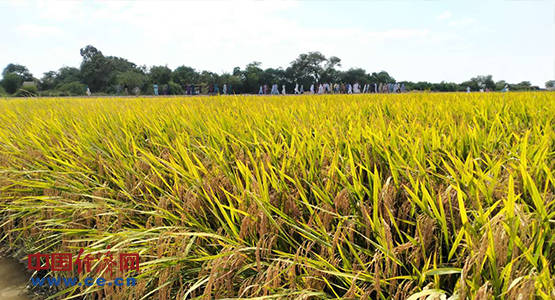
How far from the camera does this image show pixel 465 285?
861 millimetres

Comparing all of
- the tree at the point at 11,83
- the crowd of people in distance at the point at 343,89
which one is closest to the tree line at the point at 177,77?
the tree at the point at 11,83

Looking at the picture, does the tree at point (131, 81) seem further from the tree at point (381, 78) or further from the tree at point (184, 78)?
the tree at point (381, 78)

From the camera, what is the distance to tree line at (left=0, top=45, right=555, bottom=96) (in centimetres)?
5897

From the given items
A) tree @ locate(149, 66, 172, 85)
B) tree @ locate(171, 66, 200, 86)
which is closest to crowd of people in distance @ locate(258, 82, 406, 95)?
tree @ locate(171, 66, 200, 86)

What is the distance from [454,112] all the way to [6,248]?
155 inches

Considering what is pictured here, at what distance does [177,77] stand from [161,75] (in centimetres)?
386

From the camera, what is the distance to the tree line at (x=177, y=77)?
5897 cm

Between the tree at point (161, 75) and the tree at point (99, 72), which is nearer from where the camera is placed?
the tree at point (161, 75)

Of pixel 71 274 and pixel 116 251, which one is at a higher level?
pixel 116 251

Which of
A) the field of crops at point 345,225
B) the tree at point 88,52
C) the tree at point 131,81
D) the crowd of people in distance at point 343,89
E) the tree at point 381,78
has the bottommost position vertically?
the field of crops at point 345,225

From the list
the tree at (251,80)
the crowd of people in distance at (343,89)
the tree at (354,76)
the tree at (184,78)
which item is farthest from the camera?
the tree at (354,76)

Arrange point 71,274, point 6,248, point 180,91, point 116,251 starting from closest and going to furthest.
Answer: point 116,251
point 71,274
point 6,248
point 180,91

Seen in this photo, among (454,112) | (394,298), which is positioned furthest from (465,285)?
(454,112)

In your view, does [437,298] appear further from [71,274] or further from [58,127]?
[58,127]
